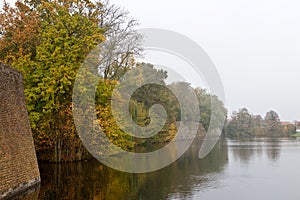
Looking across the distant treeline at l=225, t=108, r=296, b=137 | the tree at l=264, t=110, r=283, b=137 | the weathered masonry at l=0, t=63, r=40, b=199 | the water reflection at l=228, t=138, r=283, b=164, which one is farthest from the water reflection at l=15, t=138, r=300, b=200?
the tree at l=264, t=110, r=283, b=137

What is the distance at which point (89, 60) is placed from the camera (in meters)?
24.5

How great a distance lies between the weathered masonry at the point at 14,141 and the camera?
12489 mm

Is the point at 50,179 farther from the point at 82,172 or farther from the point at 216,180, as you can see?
the point at 216,180

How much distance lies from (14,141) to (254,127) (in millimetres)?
83175

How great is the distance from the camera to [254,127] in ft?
298

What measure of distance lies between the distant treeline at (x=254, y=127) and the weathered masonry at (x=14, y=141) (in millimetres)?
77601

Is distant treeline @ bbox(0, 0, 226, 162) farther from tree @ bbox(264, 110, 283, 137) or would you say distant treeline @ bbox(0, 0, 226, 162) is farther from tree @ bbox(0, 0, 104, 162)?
tree @ bbox(264, 110, 283, 137)

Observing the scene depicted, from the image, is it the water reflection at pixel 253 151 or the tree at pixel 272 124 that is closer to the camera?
the water reflection at pixel 253 151

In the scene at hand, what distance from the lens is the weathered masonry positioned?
12.5 meters

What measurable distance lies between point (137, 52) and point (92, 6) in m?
5.85

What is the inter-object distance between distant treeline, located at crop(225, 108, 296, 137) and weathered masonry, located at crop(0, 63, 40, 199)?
77601mm

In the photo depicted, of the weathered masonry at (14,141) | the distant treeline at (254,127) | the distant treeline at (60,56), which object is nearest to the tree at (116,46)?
the distant treeline at (60,56)

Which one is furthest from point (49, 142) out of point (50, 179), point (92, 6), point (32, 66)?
point (92, 6)

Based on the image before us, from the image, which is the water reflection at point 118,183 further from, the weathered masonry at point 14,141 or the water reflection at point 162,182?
the weathered masonry at point 14,141
